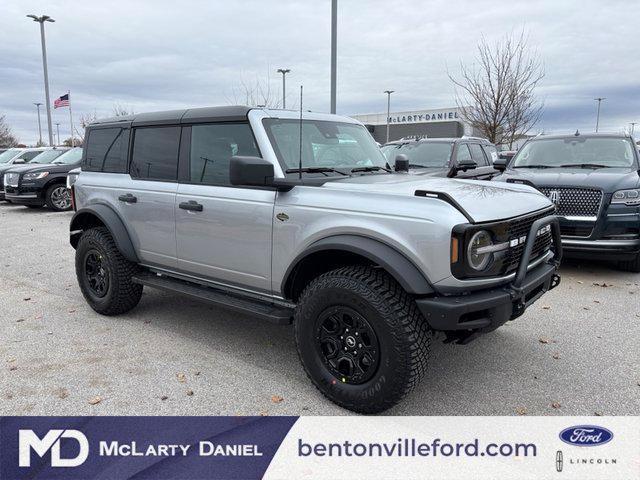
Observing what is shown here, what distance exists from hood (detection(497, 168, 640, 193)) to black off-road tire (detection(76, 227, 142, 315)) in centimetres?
513

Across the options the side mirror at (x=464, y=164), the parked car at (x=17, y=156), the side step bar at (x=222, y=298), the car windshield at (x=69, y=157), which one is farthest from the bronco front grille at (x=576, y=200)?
the parked car at (x=17, y=156)

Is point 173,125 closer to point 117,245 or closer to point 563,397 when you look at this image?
point 117,245


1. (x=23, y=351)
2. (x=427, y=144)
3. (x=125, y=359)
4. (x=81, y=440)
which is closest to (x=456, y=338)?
(x=81, y=440)

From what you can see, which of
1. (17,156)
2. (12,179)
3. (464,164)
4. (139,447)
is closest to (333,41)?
(464,164)

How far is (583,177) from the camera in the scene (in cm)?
666

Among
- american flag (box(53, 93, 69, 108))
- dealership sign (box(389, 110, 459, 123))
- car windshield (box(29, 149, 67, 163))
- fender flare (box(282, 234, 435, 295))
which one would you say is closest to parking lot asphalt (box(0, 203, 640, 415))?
fender flare (box(282, 234, 435, 295))

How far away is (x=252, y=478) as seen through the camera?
269 cm

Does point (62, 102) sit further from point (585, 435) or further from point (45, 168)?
point (585, 435)

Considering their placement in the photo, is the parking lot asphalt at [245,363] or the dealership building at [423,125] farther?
the dealership building at [423,125]

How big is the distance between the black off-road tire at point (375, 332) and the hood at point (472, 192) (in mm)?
587

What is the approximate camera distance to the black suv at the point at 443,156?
905 cm

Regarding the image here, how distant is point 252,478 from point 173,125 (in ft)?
10.1

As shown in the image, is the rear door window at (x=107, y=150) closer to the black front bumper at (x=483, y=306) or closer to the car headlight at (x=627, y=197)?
the black front bumper at (x=483, y=306)

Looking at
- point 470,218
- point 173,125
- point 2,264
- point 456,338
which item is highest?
point 173,125
